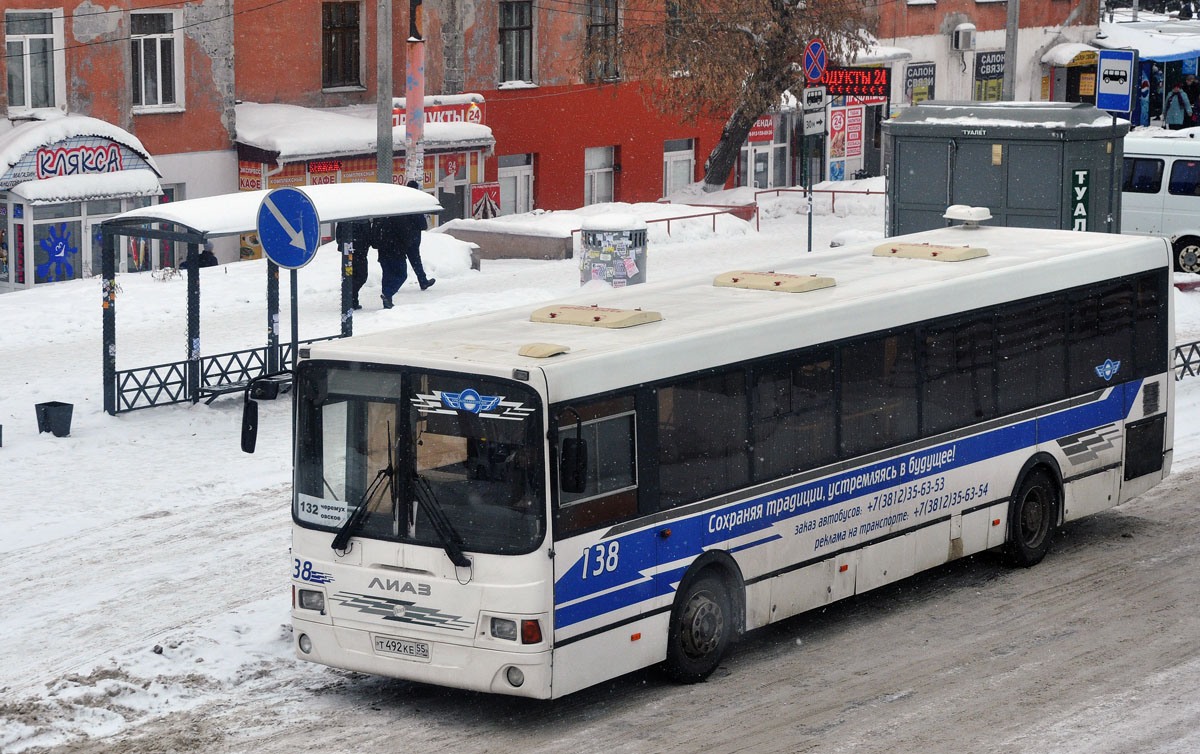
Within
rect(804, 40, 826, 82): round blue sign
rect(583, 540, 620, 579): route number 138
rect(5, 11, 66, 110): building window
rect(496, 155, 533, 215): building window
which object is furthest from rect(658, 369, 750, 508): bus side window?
rect(496, 155, 533, 215): building window

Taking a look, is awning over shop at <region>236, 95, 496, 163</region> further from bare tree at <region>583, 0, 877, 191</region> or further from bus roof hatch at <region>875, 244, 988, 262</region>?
bus roof hatch at <region>875, 244, 988, 262</region>

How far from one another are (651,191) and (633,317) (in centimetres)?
3516

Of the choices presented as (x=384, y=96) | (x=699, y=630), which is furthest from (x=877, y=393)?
(x=384, y=96)

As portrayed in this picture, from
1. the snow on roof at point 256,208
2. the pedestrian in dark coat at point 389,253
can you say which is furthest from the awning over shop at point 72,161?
the snow on roof at point 256,208

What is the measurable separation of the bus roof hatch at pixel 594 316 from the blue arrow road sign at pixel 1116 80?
1949 centimetres

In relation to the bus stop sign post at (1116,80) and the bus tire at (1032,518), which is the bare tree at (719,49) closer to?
the bus stop sign post at (1116,80)

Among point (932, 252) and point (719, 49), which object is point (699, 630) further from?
point (719, 49)

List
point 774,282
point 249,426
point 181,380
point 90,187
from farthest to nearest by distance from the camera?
point 90,187 < point 181,380 < point 774,282 < point 249,426

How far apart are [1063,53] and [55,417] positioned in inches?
1885

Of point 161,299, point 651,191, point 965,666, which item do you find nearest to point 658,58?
point 651,191

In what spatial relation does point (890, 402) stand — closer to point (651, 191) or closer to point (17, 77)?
point (17, 77)

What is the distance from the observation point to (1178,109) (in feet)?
183

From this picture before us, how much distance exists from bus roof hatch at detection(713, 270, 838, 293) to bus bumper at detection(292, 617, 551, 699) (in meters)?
3.76

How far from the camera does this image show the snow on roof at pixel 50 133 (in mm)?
28703
